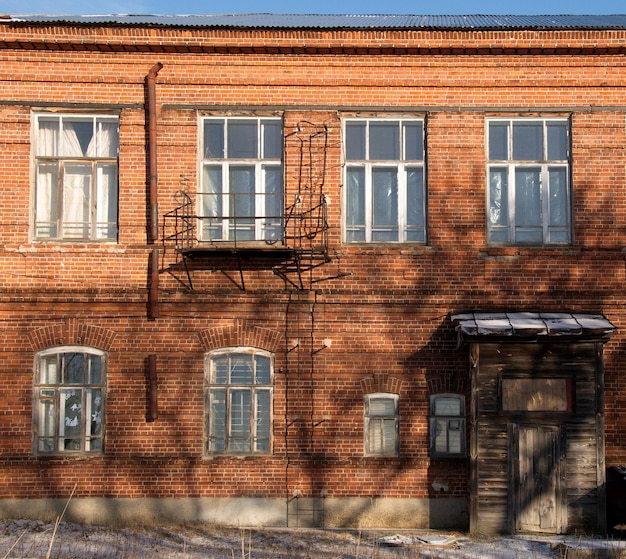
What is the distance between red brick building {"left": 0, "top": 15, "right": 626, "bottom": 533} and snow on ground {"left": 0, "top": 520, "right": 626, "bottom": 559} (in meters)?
0.50

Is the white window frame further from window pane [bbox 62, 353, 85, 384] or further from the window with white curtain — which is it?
window pane [bbox 62, 353, 85, 384]

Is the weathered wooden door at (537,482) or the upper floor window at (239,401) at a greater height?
the upper floor window at (239,401)

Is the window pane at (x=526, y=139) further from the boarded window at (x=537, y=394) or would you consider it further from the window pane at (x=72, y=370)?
the window pane at (x=72, y=370)

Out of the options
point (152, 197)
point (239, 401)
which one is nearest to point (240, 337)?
point (239, 401)

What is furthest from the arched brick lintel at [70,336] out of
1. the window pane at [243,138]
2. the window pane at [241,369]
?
the window pane at [243,138]

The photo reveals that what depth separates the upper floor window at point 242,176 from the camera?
13.3 metres

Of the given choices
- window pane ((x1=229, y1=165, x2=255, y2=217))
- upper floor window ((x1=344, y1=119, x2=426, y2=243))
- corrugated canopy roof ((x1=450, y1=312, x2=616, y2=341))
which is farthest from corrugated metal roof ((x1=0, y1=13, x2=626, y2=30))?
corrugated canopy roof ((x1=450, y1=312, x2=616, y2=341))

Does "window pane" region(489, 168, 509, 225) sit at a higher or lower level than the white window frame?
higher

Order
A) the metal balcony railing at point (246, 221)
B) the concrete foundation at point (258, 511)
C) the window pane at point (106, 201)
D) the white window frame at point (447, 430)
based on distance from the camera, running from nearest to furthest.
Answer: the concrete foundation at point (258, 511), the white window frame at point (447, 430), the metal balcony railing at point (246, 221), the window pane at point (106, 201)

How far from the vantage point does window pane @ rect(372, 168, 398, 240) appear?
13320 mm

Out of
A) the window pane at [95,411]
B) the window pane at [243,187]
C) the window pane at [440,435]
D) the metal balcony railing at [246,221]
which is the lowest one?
the window pane at [440,435]

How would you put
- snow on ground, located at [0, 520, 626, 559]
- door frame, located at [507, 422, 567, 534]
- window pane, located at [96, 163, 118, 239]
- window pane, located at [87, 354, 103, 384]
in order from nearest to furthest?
snow on ground, located at [0, 520, 626, 559] < door frame, located at [507, 422, 567, 534] < window pane, located at [87, 354, 103, 384] < window pane, located at [96, 163, 118, 239]

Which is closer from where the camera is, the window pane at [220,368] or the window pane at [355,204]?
the window pane at [220,368]

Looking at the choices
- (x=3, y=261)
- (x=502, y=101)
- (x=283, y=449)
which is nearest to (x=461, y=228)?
(x=502, y=101)
